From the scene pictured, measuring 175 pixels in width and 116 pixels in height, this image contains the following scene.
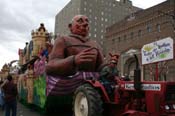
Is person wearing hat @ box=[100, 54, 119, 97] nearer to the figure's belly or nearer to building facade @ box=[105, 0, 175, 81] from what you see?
the figure's belly

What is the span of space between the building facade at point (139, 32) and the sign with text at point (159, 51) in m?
31.2

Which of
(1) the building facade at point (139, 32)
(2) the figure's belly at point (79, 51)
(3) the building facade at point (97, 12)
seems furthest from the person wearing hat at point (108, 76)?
(3) the building facade at point (97, 12)

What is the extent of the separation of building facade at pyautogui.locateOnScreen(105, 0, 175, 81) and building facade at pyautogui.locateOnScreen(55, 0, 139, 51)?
28.1 metres

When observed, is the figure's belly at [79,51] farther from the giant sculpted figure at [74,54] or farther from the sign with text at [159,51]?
the sign with text at [159,51]

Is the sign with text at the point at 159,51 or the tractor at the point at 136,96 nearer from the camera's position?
the sign with text at the point at 159,51

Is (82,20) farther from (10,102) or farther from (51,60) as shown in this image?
(10,102)

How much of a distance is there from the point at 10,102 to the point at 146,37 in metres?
37.2

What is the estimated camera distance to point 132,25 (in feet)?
163

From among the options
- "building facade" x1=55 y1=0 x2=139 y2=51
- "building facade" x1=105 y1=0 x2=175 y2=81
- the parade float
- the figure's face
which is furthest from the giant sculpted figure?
"building facade" x1=55 y1=0 x2=139 y2=51

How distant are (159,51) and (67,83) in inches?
103

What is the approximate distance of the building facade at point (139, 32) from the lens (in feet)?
134

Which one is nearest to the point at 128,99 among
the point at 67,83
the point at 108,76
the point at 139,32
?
the point at 108,76

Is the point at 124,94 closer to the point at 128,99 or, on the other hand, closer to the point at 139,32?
the point at 128,99

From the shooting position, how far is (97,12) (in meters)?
100
